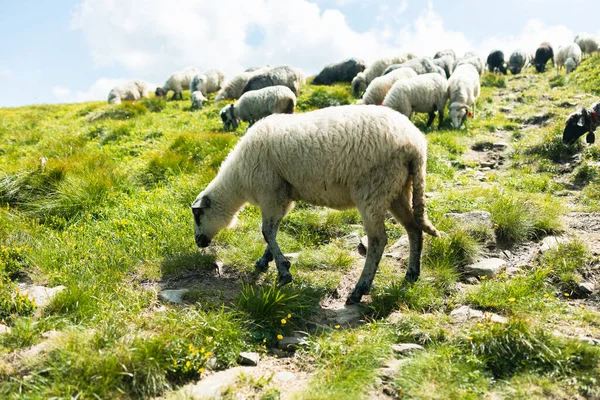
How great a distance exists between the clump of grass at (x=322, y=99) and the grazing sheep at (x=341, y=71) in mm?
7234

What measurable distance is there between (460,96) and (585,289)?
970cm

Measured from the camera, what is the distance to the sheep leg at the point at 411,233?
5234 mm

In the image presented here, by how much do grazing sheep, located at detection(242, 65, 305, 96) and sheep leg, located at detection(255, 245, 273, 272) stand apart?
12.6 metres

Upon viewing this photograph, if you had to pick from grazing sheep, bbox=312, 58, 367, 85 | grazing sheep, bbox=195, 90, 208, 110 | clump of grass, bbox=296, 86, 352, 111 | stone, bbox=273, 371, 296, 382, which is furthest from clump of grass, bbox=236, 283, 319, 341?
grazing sheep, bbox=312, 58, 367, 85

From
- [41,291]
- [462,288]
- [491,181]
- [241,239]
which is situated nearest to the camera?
→ [41,291]

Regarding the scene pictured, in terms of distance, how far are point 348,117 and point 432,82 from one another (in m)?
9.34

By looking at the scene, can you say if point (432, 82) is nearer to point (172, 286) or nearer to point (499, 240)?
point (499, 240)

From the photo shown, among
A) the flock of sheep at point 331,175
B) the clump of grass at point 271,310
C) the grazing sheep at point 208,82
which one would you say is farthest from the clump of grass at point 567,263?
the grazing sheep at point 208,82

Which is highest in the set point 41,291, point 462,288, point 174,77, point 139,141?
point 174,77

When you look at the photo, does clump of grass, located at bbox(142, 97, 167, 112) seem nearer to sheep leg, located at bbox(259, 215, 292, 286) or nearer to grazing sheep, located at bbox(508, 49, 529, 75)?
sheep leg, located at bbox(259, 215, 292, 286)

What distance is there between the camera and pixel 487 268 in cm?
530

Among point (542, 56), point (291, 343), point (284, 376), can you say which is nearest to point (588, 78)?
point (542, 56)

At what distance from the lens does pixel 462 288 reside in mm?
5094

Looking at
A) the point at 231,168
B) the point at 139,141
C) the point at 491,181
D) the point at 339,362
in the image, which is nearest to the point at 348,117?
the point at 231,168
